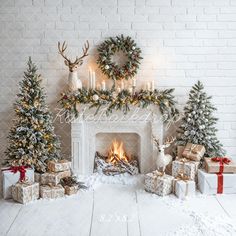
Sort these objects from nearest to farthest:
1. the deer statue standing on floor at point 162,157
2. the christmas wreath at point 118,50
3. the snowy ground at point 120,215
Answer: the snowy ground at point 120,215 < the deer statue standing on floor at point 162,157 < the christmas wreath at point 118,50

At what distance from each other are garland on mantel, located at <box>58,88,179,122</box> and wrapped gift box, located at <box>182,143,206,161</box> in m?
0.62

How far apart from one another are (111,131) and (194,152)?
123 cm

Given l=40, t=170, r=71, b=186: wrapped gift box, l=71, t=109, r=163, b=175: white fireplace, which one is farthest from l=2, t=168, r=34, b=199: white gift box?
l=71, t=109, r=163, b=175: white fireplace

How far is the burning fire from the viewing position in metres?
5.82

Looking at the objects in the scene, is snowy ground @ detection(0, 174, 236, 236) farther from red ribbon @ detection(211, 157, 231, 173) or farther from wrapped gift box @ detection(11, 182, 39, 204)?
red ribbon @ detection(211, 157, 231, 173)

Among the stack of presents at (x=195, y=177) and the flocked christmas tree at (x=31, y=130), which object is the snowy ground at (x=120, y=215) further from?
the flocked christmas tree at (x=31, y=130)

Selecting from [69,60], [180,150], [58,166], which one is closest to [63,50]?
[69,60]

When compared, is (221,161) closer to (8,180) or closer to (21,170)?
(21,170)

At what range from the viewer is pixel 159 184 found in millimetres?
4906

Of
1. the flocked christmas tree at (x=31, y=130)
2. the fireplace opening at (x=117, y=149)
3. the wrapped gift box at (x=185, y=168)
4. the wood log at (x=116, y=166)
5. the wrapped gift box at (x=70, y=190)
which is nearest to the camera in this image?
the wrapped gift box at (x=70, y=190)

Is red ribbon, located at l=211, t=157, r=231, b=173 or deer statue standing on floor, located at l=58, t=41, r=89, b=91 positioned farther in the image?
deer statue standing on floor, located at l=58, t=41, r=89, b=91

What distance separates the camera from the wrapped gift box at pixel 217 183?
4.97 meters

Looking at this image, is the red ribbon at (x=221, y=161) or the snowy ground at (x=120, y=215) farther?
the red ribbon at (x=221, y=161)

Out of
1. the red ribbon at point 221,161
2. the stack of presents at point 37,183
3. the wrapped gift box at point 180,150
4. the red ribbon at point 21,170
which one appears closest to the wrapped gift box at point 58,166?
the stack of presents at point 37,183
